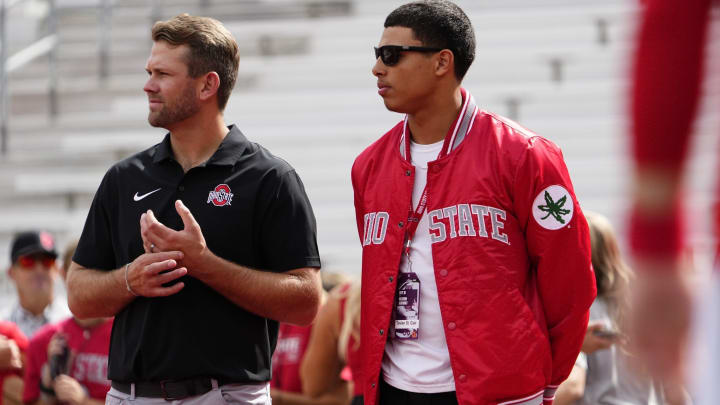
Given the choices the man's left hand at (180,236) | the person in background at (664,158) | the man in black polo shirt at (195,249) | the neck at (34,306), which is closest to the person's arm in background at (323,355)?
the neck at (34,306)

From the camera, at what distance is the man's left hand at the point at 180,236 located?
2.69 metres

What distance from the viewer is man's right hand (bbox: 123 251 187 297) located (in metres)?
2.71

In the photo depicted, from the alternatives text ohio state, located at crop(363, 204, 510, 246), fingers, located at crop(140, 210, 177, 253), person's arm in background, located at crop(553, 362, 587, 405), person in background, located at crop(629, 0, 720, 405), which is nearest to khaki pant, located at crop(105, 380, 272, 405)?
fingers, located at crop(140, 210, 177, 253)

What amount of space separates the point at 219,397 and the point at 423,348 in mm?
545

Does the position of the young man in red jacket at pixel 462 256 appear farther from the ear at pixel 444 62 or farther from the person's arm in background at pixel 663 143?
the person's arm in background at pixel 663 143

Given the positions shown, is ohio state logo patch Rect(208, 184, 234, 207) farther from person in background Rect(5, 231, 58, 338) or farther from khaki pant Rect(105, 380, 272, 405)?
person in background Rect(5, 231, 58, 338)

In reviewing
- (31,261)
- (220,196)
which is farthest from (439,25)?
(31,261)

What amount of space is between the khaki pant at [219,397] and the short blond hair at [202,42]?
82 cm

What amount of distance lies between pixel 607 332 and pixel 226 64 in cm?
153

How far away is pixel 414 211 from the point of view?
9.35 ft

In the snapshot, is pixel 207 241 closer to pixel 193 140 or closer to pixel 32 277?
pixel 193 140

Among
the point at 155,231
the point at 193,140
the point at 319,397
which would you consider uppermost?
the point at 193,140

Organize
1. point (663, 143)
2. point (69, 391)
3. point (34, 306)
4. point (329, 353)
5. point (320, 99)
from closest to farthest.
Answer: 1. point (663, 143)
2. point (69, 391)
3. point (329, 353)
4. point (34, 306)
5. point (320, 99)

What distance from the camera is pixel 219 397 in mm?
2795
